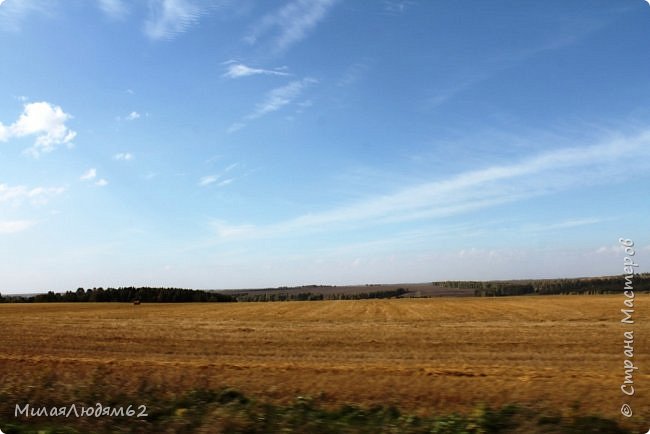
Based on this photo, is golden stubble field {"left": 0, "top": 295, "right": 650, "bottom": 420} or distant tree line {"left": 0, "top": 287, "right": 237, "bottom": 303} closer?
golden stubble field {"left": 0, "top": 295, "right": 650, "bottom": 420}

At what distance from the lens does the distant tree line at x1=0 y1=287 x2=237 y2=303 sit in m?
98.6

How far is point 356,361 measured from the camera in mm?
17031

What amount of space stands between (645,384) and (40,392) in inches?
573

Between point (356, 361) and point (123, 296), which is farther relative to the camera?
point (123, 296)

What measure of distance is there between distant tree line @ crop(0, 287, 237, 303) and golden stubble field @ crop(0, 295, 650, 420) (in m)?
71.2

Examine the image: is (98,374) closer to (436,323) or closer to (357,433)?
(357,433)

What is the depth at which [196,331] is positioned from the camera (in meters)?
28.0

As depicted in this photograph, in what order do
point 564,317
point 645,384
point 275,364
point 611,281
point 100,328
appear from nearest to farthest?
point 645,384, point 275,364, point 100,328, point 564,317, point 611,281

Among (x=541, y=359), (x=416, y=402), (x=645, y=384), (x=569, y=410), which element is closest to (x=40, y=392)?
(x=416, y=402)

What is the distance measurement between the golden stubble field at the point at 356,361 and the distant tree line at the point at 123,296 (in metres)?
71.2

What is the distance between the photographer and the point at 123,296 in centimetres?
10106

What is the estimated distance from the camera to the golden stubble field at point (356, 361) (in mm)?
10617

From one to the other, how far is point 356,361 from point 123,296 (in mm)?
96120

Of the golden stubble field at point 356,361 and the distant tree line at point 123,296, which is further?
the distant tree line at point 123,296
